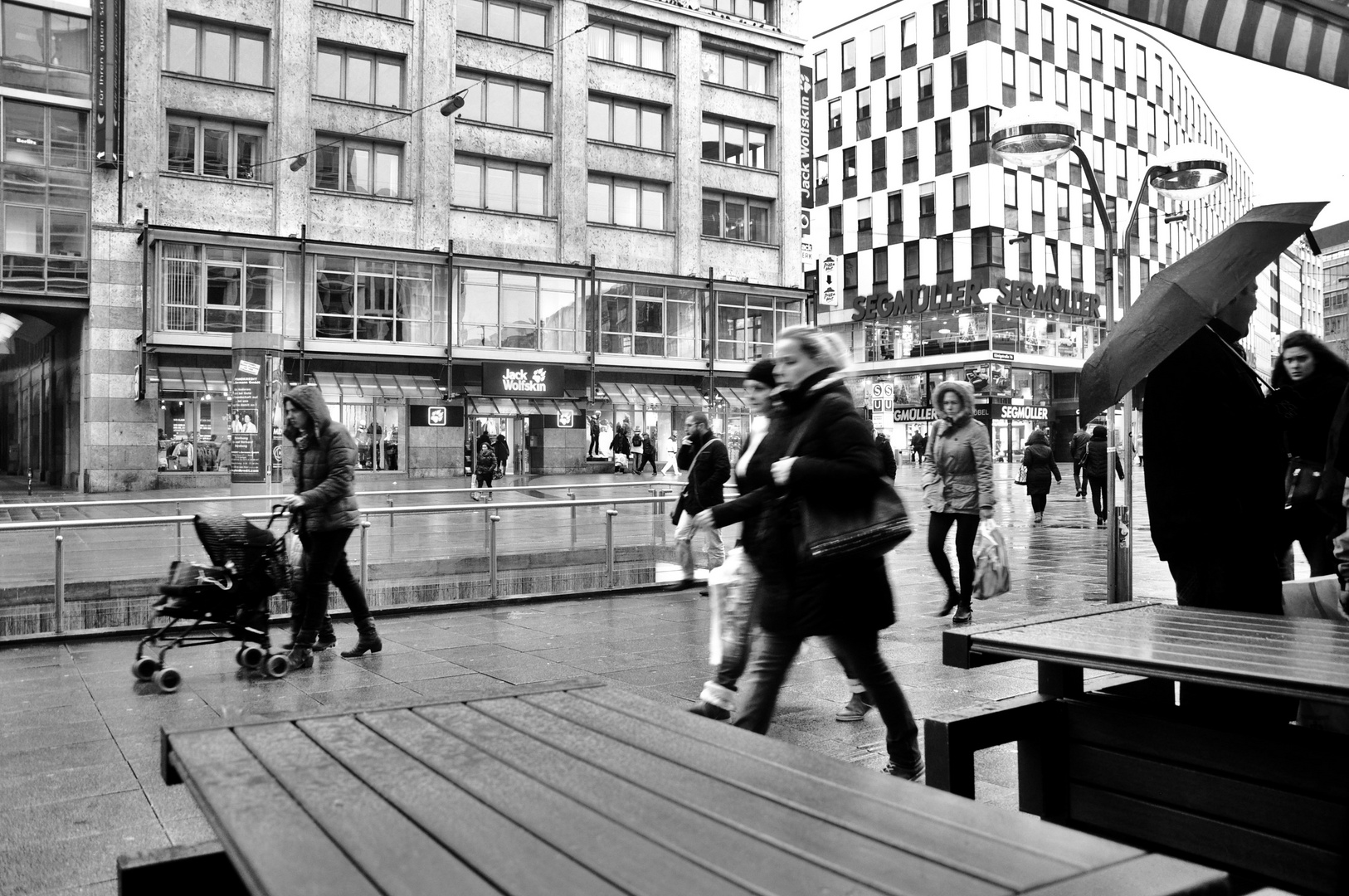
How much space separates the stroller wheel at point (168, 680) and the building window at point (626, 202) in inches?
1349

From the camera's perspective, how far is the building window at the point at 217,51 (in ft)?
108

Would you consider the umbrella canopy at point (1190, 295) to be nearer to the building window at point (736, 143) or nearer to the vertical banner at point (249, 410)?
the vertical banner at point (249, 410)

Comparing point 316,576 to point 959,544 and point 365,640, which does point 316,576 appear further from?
point 959,544

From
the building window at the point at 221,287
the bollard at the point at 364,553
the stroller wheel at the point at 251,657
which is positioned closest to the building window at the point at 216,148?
the building window at the point at 221,287

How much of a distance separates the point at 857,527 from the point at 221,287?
32.8 meters

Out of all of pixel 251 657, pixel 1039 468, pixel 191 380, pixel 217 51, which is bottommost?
pixel 251 657

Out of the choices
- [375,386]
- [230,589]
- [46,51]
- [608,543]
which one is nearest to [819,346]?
[230,589]

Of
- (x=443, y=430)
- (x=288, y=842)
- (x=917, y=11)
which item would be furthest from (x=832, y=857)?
(x=917, y=11)

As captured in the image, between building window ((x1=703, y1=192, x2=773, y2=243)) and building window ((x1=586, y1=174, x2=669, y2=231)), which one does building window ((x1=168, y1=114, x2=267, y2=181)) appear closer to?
building window ((x1=586, y1=174, x2=669, y2=231))

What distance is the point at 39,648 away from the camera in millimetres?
8422

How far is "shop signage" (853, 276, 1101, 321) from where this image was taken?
56312 mm

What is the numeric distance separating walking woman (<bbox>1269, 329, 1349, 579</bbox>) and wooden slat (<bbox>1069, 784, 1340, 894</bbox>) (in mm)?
1582

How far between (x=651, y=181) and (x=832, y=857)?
40.9 metres

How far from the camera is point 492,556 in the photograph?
10.9 metres
